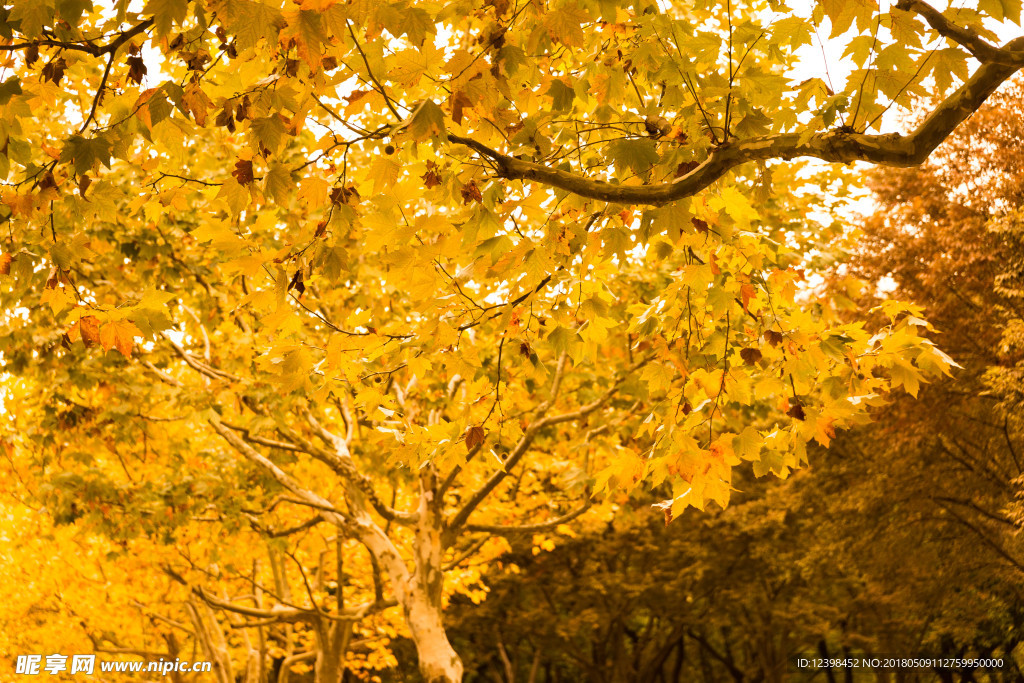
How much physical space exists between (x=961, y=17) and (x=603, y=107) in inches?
66.3

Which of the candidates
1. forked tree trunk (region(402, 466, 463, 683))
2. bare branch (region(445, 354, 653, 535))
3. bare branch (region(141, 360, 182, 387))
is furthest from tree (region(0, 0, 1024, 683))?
forked tree trunk (region(402, 466, 463, 683))

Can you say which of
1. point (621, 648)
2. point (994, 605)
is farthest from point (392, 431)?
point (621, 648)

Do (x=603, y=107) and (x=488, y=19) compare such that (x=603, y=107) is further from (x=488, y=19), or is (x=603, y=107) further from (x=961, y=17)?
(x=961, y=17)

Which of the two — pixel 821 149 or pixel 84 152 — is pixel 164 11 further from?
pixel 821 149

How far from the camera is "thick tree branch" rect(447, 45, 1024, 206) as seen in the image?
292 cm

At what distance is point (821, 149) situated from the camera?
2.99 metres

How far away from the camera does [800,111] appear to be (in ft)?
12.9

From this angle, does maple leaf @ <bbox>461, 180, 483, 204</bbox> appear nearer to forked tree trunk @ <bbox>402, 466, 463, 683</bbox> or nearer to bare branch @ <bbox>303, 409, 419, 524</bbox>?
forked tree trunk @ <bbox>402, 466, 463, 683</bbox>

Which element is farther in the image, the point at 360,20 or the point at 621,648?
the point at 621,648

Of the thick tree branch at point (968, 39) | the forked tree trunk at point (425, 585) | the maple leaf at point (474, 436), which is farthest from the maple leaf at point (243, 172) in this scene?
the forked tree trunk at point (425, 585)

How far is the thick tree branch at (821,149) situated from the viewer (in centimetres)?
292

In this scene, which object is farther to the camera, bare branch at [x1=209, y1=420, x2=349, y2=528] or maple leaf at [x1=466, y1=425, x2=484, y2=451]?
bare branch at [x1=209, y1=420, x2=349, y2=528]

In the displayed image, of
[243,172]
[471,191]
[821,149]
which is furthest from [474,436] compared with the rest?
[821,149]

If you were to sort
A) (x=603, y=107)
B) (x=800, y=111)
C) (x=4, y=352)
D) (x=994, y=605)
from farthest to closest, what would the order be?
(x=994, y=605) → (x=4, y=352) → (x=603, y=107) → (x=800, y=111)
